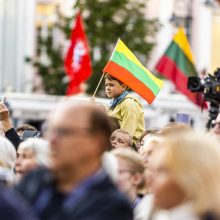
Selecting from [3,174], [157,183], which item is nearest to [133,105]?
[3,174]

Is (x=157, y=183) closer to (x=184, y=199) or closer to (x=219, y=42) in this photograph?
(x=184, y=199)

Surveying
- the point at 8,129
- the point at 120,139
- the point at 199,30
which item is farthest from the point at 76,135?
the point at 199,30

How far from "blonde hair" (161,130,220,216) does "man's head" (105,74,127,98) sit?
246 inches

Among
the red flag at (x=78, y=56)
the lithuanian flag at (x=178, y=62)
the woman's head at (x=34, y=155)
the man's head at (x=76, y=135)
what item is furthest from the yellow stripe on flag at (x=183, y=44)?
the man's head at (x=76, y=135)

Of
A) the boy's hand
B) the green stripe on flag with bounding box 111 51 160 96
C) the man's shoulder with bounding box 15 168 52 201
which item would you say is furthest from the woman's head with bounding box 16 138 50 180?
the green stripe on flag with bounding box 111 51 160 96

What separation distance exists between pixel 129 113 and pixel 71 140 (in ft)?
20.4

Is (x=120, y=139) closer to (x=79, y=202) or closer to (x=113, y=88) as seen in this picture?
(x=113, y=88)

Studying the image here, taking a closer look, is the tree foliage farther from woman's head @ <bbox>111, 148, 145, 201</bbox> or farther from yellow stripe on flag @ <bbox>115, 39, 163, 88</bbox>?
woman's head @ <bbox>111, 148, 145, 201</bbox>

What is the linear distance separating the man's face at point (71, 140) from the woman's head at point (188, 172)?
335 millimetres

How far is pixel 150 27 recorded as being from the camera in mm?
42938

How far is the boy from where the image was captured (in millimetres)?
12459

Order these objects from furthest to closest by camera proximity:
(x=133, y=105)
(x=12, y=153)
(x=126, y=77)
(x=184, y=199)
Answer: (x=126, y=77) → (x=133, y=105) → (x=12, y=153) → (x=184, y=199)

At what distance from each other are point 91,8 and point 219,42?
10.5 meters

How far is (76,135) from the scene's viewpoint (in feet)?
20.6
